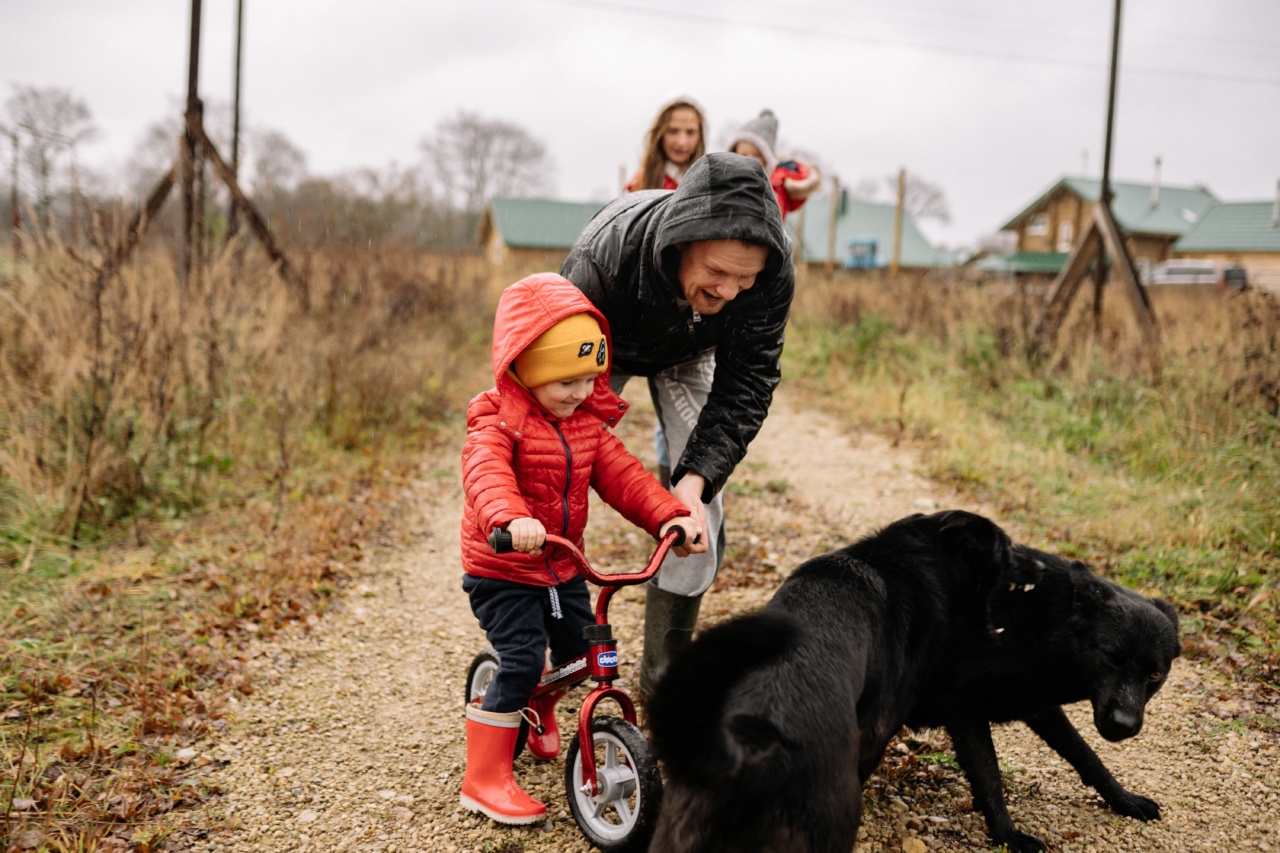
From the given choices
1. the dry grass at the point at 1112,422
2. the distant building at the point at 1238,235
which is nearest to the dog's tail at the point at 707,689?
the dry grass at the point at 1112,422

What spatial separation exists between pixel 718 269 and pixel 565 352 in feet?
1.69

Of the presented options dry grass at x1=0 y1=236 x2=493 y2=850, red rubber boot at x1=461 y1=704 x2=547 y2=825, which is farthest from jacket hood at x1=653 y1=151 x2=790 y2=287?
dry grass at x1=0 y1=236 x2=493 y2=850

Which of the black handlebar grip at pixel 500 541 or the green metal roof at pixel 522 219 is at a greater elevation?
the green metal roof at pixel 522 219

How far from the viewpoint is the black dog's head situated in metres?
2.70

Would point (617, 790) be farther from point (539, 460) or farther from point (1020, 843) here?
point (1020, 843)

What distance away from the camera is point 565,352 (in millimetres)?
2545

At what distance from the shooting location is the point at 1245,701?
3.53 meters

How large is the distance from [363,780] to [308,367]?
14.5ft

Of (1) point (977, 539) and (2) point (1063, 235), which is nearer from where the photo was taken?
(1) point (977, 539)

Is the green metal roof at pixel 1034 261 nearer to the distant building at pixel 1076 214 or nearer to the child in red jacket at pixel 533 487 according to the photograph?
the distant building at pixel 1076 214

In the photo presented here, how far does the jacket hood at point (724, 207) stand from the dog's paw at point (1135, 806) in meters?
2.17

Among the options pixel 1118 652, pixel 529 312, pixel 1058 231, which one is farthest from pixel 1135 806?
pixel 1058 231

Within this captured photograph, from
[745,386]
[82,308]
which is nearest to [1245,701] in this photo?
[745,386]

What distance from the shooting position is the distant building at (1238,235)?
29906 millimetres
